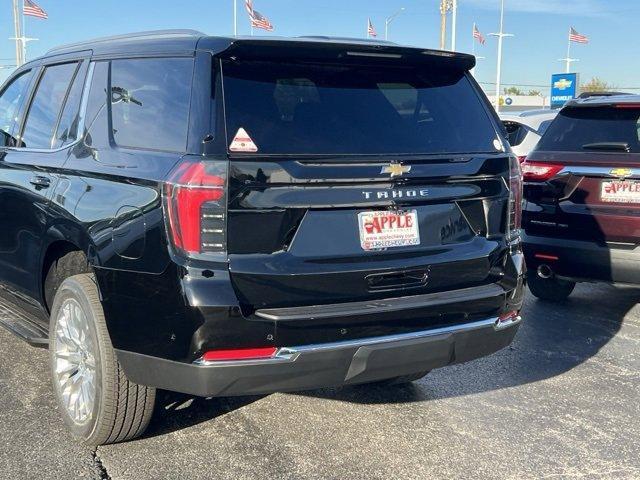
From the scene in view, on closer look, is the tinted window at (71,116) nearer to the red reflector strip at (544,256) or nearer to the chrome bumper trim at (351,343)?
the chrome bumper trim at (351,343)

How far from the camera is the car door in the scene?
3.93 metres

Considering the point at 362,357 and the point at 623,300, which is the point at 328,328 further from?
the point at 623,300

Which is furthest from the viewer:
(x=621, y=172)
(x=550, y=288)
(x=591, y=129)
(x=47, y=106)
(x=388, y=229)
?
(x=550, y=288)

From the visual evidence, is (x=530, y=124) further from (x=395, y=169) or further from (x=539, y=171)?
(x=395, y=169)

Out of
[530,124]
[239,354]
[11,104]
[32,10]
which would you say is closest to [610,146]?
[239,354]

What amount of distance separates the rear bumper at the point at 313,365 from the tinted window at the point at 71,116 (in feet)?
4.17

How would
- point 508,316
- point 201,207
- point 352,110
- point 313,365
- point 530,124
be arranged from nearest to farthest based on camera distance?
point 201,207 < point 313,365 < point 352,110 < point 508,316 < point 530,124

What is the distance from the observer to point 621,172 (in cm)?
549

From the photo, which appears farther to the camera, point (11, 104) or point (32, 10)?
point (32, 10)

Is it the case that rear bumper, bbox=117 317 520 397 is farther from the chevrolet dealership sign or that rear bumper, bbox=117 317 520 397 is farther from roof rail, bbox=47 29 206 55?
the chevrolet dealership sign

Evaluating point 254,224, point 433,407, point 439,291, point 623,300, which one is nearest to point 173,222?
point 254,224

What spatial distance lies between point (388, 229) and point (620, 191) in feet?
9.83

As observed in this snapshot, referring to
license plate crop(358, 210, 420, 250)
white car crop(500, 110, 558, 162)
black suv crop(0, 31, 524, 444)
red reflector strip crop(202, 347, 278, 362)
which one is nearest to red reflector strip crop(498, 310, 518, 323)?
black suv crop(0, 31, 524, 444)

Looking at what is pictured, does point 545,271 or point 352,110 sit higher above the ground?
point 352,110
